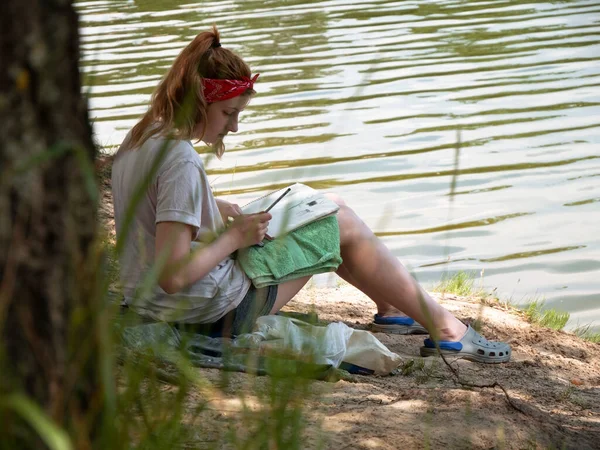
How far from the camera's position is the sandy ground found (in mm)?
2828

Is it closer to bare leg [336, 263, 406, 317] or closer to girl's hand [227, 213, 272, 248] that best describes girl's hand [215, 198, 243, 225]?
girl's hand [227, 213, 272, 248]

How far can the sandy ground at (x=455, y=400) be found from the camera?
111 inches

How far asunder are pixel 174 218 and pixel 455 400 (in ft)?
3.99

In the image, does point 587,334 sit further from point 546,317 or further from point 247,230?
point 247,230

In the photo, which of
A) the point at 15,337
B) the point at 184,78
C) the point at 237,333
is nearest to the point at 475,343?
the point at 237,333

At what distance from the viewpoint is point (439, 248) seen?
21.4ft

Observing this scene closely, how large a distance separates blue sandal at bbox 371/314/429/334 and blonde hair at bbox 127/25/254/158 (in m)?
1.33

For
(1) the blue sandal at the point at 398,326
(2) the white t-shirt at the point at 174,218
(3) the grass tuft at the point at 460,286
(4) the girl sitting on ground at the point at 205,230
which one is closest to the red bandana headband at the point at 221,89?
(4) the girl sitting on ground at the point at 205,230

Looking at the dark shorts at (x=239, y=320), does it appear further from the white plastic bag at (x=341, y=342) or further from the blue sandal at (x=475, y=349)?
the blue sandal at (x=475, y=349)

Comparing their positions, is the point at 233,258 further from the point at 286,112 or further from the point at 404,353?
the point at 286,112

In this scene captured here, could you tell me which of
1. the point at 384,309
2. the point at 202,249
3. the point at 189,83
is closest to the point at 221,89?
the point at 189,83

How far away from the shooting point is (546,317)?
5.36 metres

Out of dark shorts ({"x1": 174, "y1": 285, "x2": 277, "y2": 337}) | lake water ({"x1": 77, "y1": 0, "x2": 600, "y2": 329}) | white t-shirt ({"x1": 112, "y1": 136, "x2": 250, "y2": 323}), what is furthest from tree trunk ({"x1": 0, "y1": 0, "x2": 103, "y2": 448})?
dark shorts ({"x1": 174, "y1": 285, "x2": 277, "y2": 337})

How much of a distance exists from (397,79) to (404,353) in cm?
651
